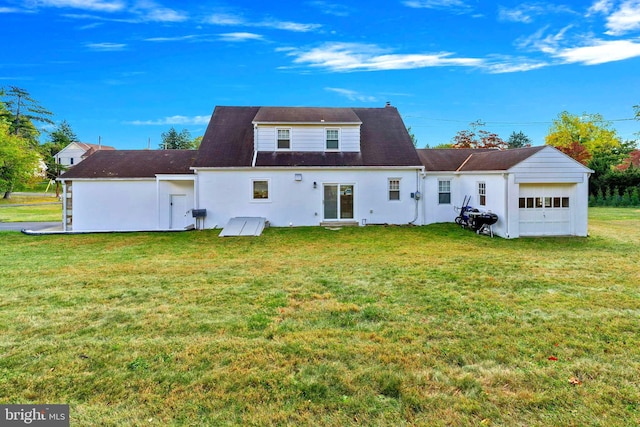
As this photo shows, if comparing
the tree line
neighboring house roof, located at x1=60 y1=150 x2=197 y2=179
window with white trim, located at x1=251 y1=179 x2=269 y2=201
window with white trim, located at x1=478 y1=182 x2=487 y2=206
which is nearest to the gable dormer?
window with white trim, located at x1=251 y1=179 x2=269 y2=201

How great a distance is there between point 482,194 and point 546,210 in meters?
2.37

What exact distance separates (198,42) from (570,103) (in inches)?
1608

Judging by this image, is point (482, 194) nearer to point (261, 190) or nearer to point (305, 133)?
point (305, 133)

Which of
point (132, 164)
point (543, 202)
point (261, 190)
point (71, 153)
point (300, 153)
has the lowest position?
point (543, 202)

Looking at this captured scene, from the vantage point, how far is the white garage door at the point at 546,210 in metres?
12.5

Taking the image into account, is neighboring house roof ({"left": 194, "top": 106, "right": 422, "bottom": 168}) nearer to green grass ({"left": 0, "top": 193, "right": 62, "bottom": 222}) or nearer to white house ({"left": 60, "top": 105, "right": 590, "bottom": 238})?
white house ({"left": 60, "top": 105, "right": 590, "bottom": 238})

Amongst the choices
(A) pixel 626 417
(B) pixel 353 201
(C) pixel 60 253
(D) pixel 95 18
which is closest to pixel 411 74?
(B) pixel 353 201

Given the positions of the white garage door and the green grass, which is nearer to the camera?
the white garage door

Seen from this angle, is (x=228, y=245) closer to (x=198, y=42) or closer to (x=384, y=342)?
(x=384, y=342)

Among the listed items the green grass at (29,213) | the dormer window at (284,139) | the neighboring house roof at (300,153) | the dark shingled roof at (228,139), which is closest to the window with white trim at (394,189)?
the neighboring house roof at (300,153)

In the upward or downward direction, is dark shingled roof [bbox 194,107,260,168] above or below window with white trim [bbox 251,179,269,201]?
above

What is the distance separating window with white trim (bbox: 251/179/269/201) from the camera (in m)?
14.7

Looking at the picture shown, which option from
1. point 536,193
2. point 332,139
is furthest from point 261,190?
point 536,193

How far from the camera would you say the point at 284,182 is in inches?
577
